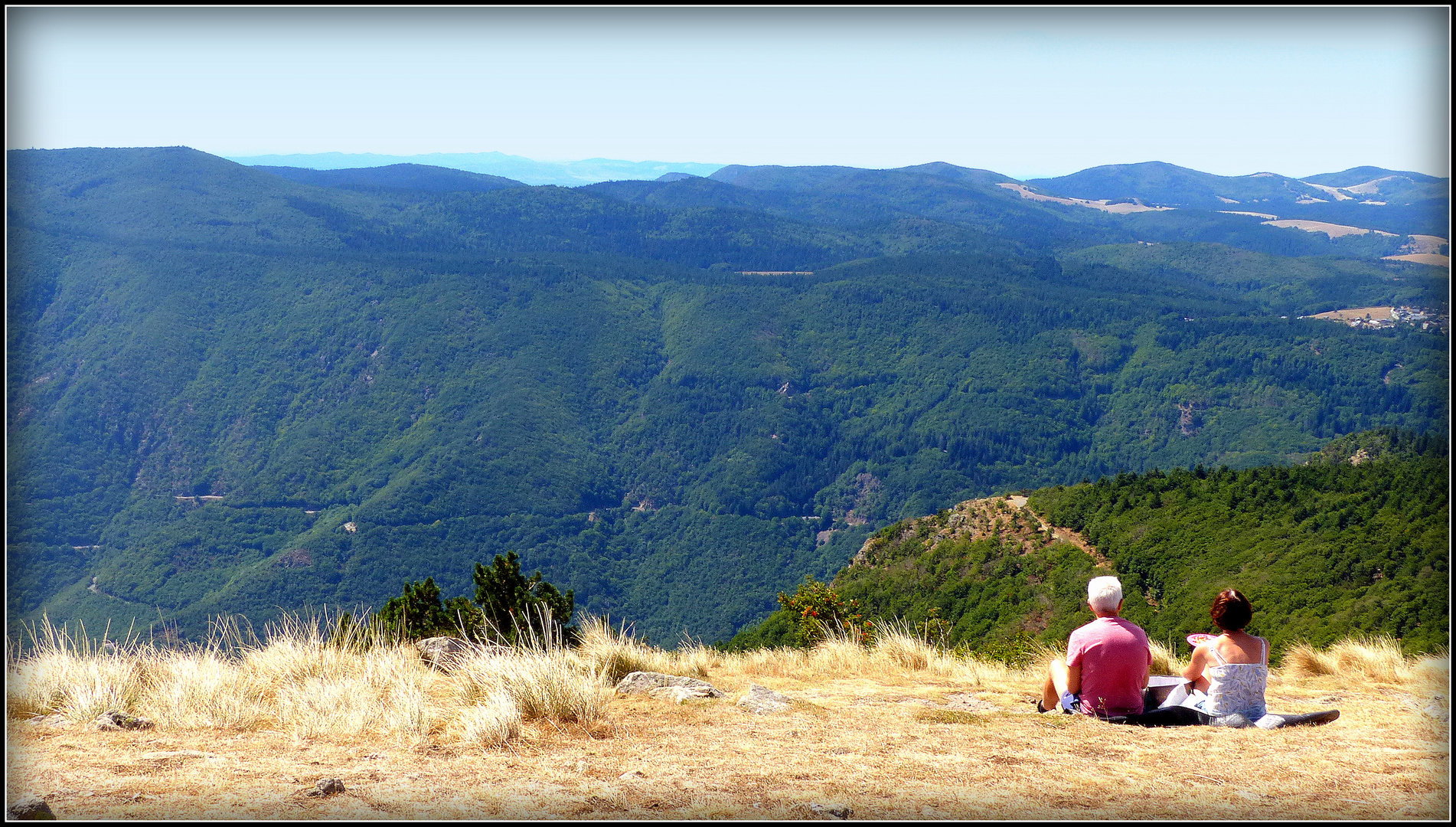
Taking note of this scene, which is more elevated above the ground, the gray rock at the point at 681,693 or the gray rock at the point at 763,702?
the gray rock at the point at 763,702

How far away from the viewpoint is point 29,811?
5.23 metres

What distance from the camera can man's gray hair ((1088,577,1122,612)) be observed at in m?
7.73

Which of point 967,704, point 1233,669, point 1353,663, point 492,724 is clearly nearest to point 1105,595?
point 1233,669

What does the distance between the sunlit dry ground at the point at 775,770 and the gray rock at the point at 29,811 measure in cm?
13

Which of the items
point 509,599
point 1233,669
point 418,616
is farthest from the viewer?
point 418,616

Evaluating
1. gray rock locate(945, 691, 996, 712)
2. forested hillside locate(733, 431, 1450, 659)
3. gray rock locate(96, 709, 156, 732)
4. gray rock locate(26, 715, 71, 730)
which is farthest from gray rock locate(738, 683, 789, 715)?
forested hillside locate(733, 431, 1450, 659)

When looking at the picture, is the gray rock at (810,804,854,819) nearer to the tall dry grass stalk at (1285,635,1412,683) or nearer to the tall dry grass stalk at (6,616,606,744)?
the tall dry grass stalk at (6,616,606,744)

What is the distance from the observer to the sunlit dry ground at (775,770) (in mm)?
5582

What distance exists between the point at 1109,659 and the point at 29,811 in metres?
6.78

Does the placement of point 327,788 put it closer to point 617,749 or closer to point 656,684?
point 617,749

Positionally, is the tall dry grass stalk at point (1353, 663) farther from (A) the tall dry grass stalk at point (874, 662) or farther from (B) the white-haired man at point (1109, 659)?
(B) the white-haired man at point (1109, 659)

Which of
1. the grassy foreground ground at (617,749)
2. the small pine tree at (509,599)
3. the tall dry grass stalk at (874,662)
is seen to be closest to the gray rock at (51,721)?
the grassy foreground ground at (617,749)

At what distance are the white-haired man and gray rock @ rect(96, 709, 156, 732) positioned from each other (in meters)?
6.86

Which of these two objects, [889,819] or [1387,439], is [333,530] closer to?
[1387,439]
